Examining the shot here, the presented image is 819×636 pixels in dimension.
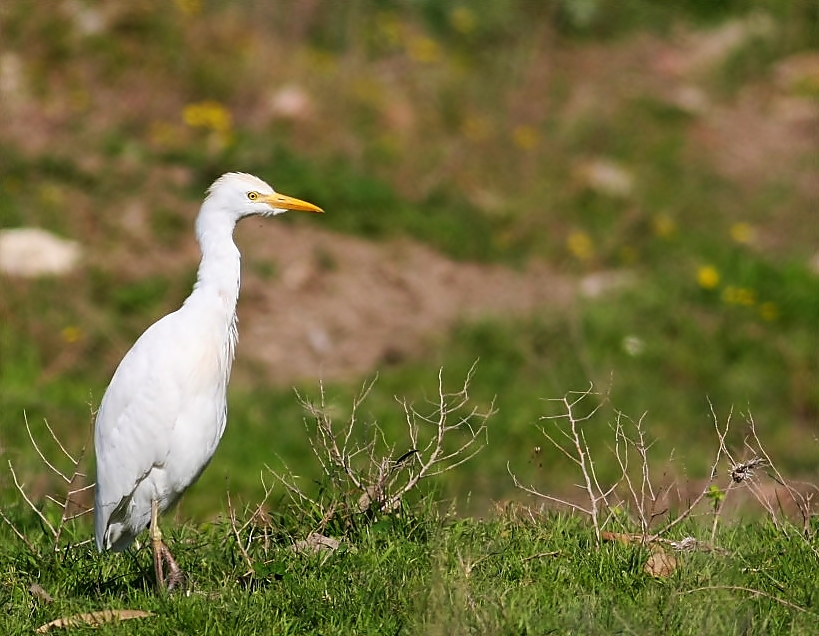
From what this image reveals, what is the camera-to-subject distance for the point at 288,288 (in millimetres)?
11453

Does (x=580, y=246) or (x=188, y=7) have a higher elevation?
(x=188, y=7)

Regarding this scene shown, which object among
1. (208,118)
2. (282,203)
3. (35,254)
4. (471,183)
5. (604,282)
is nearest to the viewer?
(282,203)

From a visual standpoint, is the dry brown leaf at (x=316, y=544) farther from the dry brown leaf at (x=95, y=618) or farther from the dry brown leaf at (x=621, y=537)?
the dry brown leaf at (x=621, y=537)

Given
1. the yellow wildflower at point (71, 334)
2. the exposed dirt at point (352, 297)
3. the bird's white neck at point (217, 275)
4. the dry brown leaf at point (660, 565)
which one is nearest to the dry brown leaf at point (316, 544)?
the bird's white neck at point (217, 275)

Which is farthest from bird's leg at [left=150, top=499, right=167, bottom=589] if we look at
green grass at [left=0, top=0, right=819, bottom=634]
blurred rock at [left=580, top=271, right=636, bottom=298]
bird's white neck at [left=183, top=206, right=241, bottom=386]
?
blurred rock at [left=580, top=271, right=636, bottom=298]

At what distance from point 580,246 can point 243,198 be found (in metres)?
6.89

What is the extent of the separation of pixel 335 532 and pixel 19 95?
9077 mm

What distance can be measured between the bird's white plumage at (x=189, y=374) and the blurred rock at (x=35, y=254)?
Result: 555cm

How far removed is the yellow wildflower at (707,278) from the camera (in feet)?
37.5

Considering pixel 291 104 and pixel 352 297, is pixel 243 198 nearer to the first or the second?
pixel 352 297

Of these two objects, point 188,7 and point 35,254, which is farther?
point 188,7

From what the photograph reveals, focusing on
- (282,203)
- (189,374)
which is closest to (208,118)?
(282,203)

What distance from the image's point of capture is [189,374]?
5.53m

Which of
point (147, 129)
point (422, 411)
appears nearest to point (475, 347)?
point (422, 411)
